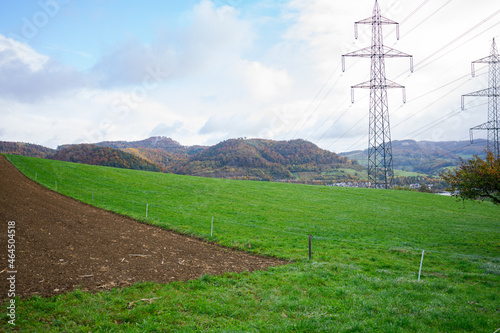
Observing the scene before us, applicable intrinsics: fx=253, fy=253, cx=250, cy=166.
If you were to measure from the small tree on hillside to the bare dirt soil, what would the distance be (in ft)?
52.0

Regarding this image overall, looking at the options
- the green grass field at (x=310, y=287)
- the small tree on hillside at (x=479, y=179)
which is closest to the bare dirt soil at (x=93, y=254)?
the green grass field at (x=310, y=287)

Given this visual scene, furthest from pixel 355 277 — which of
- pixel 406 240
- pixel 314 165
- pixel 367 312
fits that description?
pixel 314 165

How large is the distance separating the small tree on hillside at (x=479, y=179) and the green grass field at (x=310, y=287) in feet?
13.4

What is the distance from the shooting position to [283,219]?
1003 inches

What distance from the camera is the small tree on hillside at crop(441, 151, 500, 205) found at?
1731cm

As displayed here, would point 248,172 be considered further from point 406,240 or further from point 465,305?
point 465,305

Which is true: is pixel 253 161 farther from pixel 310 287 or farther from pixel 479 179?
pixel 310 287

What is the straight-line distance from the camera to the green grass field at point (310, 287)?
7.17 meters

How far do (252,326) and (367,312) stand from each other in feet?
12.2

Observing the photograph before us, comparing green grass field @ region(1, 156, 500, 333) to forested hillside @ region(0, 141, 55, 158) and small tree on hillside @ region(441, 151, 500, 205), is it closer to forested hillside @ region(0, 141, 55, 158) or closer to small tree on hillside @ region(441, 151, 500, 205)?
small tree on hillside @ region(441, 151, 500, 205)

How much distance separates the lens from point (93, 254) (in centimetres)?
1185

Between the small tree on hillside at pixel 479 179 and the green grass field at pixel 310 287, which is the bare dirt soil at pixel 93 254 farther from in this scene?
the small tree on hillside at pixel 479 179

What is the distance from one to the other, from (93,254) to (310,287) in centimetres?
993

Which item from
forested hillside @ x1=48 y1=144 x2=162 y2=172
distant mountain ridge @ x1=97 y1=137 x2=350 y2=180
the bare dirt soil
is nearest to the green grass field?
the bare dirt soil
